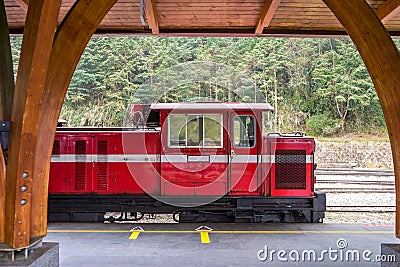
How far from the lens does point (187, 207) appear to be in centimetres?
762

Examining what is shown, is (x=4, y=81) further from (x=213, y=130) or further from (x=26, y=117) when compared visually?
(x=213, y=130)

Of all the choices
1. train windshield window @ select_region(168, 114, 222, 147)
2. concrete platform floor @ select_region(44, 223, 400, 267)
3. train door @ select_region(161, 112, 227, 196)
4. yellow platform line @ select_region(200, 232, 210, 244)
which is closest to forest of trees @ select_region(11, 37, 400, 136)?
train door @ select_region(161, 112, 227, 196)

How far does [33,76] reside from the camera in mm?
2799

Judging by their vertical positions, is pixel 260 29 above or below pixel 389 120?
above

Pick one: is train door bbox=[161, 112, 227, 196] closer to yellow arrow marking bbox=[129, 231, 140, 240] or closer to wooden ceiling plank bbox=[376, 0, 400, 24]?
yellow arrow marking bbox=[129, 231, 140, 240]

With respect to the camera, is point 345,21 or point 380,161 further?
point 380,161

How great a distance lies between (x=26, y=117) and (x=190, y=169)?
4955mm

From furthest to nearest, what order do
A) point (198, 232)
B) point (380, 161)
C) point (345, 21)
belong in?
point (380, 161), point (198, 232), point (345, 21)

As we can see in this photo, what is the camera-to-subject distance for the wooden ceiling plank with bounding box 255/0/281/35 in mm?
4950

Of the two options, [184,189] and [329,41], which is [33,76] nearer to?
[184,189]

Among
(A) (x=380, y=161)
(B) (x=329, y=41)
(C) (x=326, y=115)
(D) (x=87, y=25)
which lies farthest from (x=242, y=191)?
(B) (x=329, y=41)

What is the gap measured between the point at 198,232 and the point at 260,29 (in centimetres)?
345

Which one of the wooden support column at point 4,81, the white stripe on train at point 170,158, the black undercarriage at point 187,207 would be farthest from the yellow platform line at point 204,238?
the wooden support column at point 4,81

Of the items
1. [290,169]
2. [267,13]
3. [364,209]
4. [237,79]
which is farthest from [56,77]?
[237,79]
